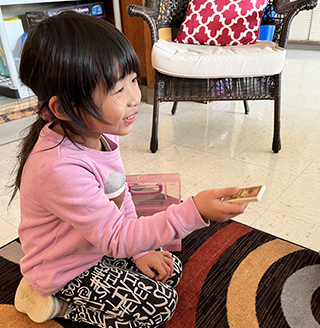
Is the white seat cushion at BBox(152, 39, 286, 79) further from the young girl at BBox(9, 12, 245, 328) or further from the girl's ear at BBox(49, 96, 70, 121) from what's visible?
the girl's ear at BBox(49, 96, 70, 121)

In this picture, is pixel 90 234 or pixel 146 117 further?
pixel 146 117

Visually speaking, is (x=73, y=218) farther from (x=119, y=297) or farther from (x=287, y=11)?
(x=287, y=11)

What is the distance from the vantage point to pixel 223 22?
1.60 m

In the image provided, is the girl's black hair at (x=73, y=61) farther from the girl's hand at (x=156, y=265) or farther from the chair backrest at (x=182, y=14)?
the chair backrest at (x=182, y=14)

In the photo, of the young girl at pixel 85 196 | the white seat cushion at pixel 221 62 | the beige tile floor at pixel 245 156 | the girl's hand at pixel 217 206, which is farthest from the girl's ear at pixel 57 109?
the white seat cushion at pixel 221 62

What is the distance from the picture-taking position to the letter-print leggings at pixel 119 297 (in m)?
0.72

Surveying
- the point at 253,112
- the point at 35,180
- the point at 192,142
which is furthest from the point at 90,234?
the point at 253,112

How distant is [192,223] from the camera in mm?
584

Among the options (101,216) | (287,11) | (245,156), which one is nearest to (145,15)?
(287,11)

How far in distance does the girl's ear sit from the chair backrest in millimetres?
1175

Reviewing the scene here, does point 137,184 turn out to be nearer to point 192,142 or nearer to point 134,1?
point 192,142

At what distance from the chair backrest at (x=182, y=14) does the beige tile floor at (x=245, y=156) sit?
50 cm

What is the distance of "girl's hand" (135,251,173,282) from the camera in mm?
812

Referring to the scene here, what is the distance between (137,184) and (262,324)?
0.55 meters
